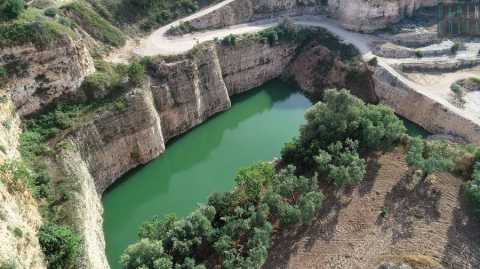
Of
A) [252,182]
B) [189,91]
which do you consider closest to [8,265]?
[252,182]

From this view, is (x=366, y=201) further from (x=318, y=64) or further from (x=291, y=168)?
(x=318, y=64)

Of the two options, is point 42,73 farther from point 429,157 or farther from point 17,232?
point 429,157

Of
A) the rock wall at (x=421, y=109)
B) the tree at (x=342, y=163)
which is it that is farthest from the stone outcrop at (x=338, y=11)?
the tree at (x=342, y=163)

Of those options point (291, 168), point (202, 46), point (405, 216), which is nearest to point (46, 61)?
point (202, 46)

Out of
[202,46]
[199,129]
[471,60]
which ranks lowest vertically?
[199,129]

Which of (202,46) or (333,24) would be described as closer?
(202,46)

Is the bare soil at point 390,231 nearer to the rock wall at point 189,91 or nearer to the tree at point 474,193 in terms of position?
the tree at point 474,193
